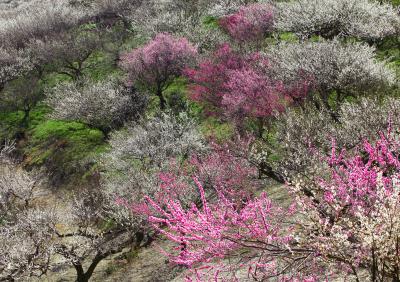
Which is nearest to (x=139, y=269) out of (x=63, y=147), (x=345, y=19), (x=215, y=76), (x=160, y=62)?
(x=215, y=76)

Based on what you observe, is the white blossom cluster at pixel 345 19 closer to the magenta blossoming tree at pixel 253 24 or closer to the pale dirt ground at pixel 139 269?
the magenta blossoming tree at pixel 253 24

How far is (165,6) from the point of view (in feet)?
134

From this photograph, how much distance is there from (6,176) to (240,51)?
1729 cm

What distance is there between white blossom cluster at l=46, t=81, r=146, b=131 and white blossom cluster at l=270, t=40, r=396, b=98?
12654mm

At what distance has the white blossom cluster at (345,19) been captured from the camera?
81.0ft

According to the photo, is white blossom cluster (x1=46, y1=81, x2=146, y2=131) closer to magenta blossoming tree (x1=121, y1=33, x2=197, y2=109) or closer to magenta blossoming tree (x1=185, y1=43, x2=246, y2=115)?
magenta blossoming tree (x1=121, y1=33, x2=197, y2=109)

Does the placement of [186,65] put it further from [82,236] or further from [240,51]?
[82,236]

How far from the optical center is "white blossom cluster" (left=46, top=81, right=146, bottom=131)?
28547 millimetres

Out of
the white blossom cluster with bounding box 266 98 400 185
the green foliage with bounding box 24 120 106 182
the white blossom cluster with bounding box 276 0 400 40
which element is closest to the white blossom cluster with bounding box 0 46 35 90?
the green foliage with bounding box 24 120 106 182

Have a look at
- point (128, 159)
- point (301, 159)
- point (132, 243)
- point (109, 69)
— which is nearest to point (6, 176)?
point (128, 159)

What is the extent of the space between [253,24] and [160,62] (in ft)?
27.4

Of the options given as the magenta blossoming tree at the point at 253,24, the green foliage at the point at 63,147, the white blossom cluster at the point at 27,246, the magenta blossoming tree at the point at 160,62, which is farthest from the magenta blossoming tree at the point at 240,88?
the white blossom cluster at the point at 27,246

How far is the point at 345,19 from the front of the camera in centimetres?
2555

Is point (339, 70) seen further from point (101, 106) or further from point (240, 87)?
point (101, 106)
